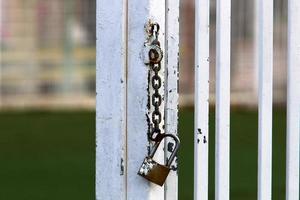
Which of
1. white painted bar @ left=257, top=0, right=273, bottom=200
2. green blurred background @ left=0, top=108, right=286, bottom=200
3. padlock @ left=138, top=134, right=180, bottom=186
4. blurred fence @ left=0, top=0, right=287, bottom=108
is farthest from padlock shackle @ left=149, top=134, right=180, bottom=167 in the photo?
blurred fence @ left=0, top=0, right=287, bottom=108

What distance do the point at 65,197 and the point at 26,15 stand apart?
892 centimetres

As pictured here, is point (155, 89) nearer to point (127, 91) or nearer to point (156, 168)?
point (127, 91)

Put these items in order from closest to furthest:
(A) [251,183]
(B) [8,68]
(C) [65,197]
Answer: (C) [65,197], (A) [251,183], (B) [8,68]

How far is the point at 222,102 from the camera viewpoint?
7.18 ft

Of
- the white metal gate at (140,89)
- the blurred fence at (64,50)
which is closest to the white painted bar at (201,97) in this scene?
the white metal gate at (140,89)

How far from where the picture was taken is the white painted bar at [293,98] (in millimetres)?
2215

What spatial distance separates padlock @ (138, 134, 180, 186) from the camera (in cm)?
214

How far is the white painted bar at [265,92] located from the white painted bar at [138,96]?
0.77 ft

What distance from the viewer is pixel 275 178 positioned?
7266mm

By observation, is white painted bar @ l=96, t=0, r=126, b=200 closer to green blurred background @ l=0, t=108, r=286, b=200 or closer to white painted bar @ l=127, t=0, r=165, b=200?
white painted bar @ l=127, t=0, r=165, b=200

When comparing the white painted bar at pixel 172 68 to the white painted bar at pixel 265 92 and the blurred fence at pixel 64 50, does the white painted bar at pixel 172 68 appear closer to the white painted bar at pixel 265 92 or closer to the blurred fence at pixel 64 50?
the white painted bar at pixel 265 92

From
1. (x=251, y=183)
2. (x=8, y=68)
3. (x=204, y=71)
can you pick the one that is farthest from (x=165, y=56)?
(x=8, y=68)

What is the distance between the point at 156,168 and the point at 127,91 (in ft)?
0.62

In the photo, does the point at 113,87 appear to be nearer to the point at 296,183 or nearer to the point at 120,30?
the point at 120,30
